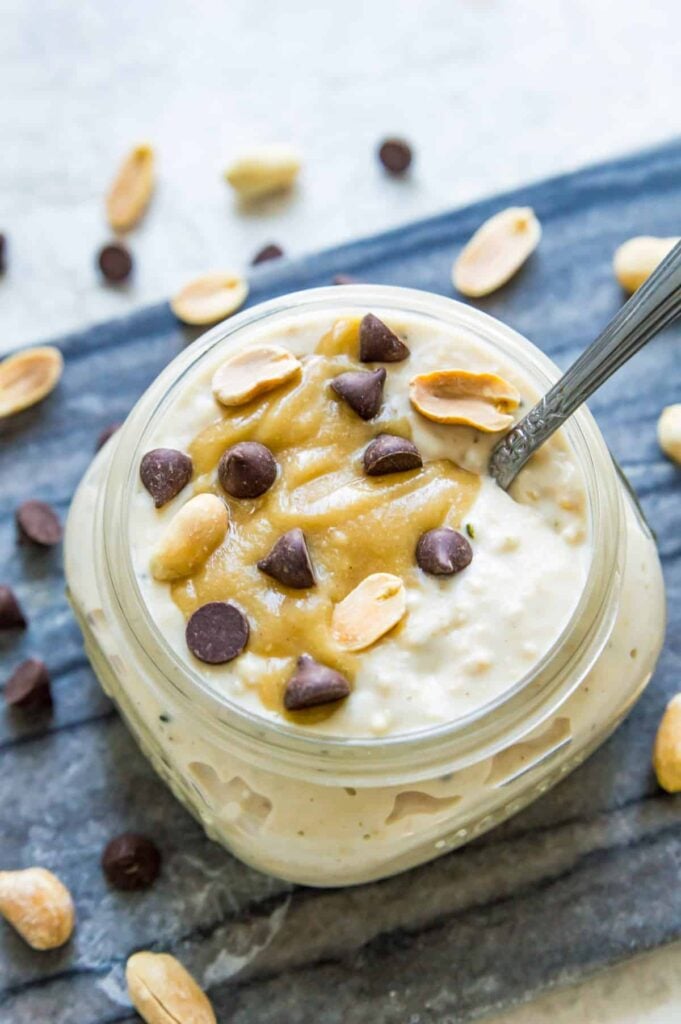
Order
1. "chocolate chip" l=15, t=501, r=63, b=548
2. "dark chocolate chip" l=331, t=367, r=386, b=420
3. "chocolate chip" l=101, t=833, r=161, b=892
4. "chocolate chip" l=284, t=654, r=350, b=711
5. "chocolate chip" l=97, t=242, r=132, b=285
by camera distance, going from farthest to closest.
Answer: "chocolate chip" l=97, t=242, r=132, b=285
"chocolate chip" l=15, t=501, r=63, b=548
"chocolate chip" l=101, t=833, r=161, b=892
"dark chocolate chip" l=331, t=367, r=386, b=420
"chocolate chip" l=284, t=654, r=350, b=711

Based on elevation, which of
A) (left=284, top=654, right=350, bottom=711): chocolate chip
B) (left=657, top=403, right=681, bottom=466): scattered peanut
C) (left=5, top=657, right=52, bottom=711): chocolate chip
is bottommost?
(left=5, top=657, right=52, bottom=711): chocolate chip

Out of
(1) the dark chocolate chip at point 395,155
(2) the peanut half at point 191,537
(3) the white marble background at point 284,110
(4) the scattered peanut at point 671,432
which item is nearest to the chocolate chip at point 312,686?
(2) the peanut half at point 191,537

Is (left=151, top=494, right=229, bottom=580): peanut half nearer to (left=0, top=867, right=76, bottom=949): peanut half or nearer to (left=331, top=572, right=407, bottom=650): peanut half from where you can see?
(left=331, top=572, right=407, bottom=650): peanut half

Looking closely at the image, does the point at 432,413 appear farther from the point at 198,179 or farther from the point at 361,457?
the point at 198,179

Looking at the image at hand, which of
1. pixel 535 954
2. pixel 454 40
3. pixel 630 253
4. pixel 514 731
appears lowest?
pixel 535 954

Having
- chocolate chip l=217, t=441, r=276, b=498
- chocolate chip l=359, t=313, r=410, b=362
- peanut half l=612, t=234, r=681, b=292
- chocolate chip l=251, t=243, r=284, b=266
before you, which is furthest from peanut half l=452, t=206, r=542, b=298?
chocolate chip l=217, t=441, r=276, b=498

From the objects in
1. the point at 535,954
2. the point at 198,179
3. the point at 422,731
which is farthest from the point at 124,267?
the point at 535,954

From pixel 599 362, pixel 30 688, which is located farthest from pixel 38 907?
pixel 599 362
